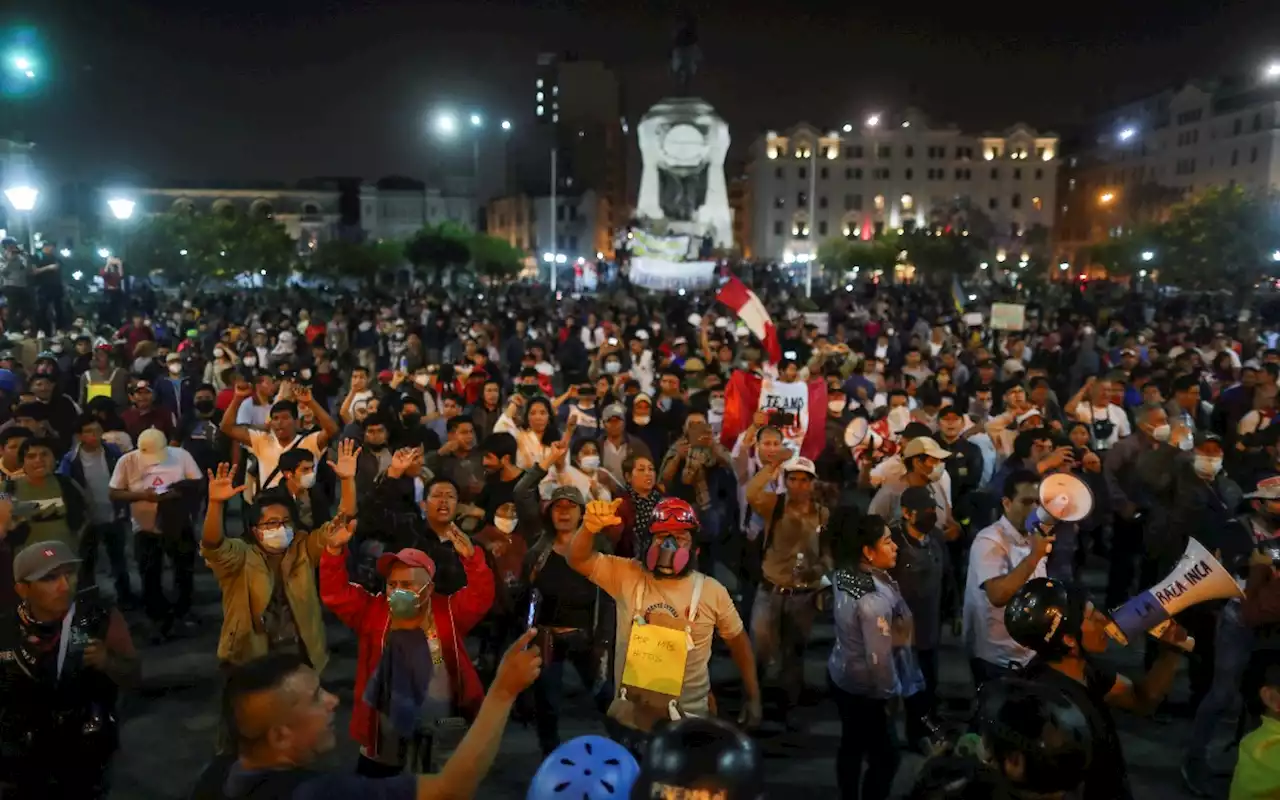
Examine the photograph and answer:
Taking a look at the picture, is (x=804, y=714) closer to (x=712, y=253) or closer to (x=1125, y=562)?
(x=1125, y=562)

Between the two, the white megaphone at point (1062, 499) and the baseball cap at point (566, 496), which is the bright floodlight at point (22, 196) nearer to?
the baseball cap at point (566, 496)

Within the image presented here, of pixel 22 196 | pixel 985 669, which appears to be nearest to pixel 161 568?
pixel 985 669

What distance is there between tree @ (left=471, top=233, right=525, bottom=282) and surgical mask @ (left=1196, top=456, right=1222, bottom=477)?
2908 inches

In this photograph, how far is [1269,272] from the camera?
38000mm

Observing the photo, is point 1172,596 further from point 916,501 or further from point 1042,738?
point 916,501

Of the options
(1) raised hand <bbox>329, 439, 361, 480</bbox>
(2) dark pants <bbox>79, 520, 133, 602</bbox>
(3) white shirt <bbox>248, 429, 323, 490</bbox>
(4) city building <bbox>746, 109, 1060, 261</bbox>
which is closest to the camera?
(1) raised hand <bbox>329, 439, 361, 480</bbox>

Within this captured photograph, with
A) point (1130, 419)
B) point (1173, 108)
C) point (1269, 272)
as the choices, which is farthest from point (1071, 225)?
point (1130, 419)

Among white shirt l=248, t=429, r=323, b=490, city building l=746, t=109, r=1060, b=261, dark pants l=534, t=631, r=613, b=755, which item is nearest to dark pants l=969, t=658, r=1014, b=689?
dark pants l=534, t=631, r=613, b=755

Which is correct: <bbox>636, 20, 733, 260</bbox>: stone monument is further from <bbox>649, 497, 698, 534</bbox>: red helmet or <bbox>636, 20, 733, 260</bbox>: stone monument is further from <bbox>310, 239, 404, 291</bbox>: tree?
<bbox>649, 497, 698, 534</bbox>: red helmet

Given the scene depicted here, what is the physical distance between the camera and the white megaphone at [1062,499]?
17.0ft

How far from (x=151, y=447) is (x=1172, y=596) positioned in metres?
6.63

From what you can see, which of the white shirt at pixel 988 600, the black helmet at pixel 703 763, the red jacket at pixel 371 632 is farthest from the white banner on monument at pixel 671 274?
the black helmet at pixel 703 763

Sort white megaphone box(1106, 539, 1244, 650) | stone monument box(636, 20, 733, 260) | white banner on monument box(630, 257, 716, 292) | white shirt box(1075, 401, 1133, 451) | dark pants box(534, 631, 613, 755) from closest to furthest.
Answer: white megaphone box(1106, 539, 1244, 650) → dark pants box(534, 631, 613, 755) → white shirt box(1075, 401, 1133, 451) → white banner on monument box(630, 257, 716, 292) → stone monument box(636, 20, 733, 260)

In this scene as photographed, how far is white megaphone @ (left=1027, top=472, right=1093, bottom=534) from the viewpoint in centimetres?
519
